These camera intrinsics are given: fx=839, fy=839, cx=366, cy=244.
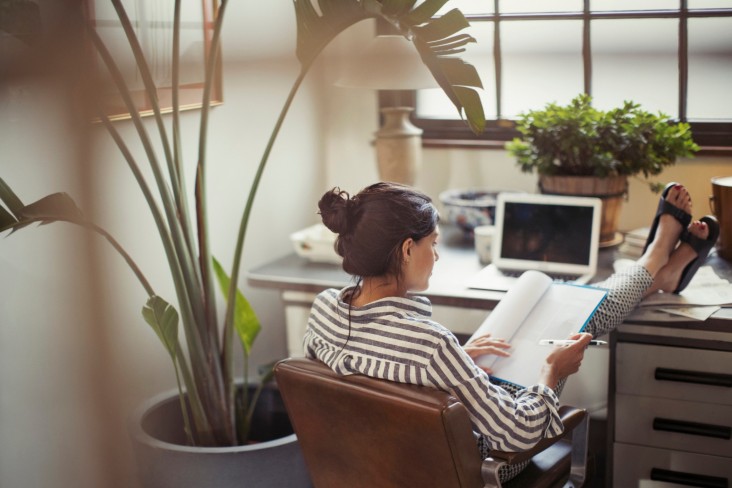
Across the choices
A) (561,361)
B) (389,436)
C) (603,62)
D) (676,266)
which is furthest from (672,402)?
(603,62)

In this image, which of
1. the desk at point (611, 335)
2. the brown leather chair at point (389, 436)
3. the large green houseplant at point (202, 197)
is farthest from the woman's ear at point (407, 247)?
the desk at point (611, 335)

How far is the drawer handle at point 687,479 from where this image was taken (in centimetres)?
196

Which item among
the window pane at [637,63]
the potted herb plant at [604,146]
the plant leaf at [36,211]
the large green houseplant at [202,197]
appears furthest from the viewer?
the window pane at [637,63]

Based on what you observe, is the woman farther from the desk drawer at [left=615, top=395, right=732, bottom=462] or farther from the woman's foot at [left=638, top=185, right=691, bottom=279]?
the woman's foot at [left=638, top=185, right=691, bottom=279]

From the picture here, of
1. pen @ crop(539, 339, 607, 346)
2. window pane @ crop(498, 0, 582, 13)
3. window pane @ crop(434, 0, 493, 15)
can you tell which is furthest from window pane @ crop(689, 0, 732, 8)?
pen @ crop(539, 339, 607, 346)

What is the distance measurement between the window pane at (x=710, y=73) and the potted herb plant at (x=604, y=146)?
0.23m

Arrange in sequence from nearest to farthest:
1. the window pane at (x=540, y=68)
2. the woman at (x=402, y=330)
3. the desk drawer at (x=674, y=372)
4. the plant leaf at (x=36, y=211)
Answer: the woman at (x=402, y=330) < the plant leaf at (x=36, y=211) < the desk drawer at (x=674, y=372) < the window pane at (x=540, y=68)

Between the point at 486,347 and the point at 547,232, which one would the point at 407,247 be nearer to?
the point at 486,347

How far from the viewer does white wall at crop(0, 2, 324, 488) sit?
1728 mm

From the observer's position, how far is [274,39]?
2592 millimetres

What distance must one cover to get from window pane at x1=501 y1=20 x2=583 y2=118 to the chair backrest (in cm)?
152

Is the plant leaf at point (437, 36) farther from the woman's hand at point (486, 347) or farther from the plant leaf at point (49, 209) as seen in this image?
the plant leaf at point (49, 209)

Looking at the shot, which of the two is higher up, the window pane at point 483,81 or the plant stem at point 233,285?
the window pane at point 483,81

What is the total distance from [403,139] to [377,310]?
44.1 inches
